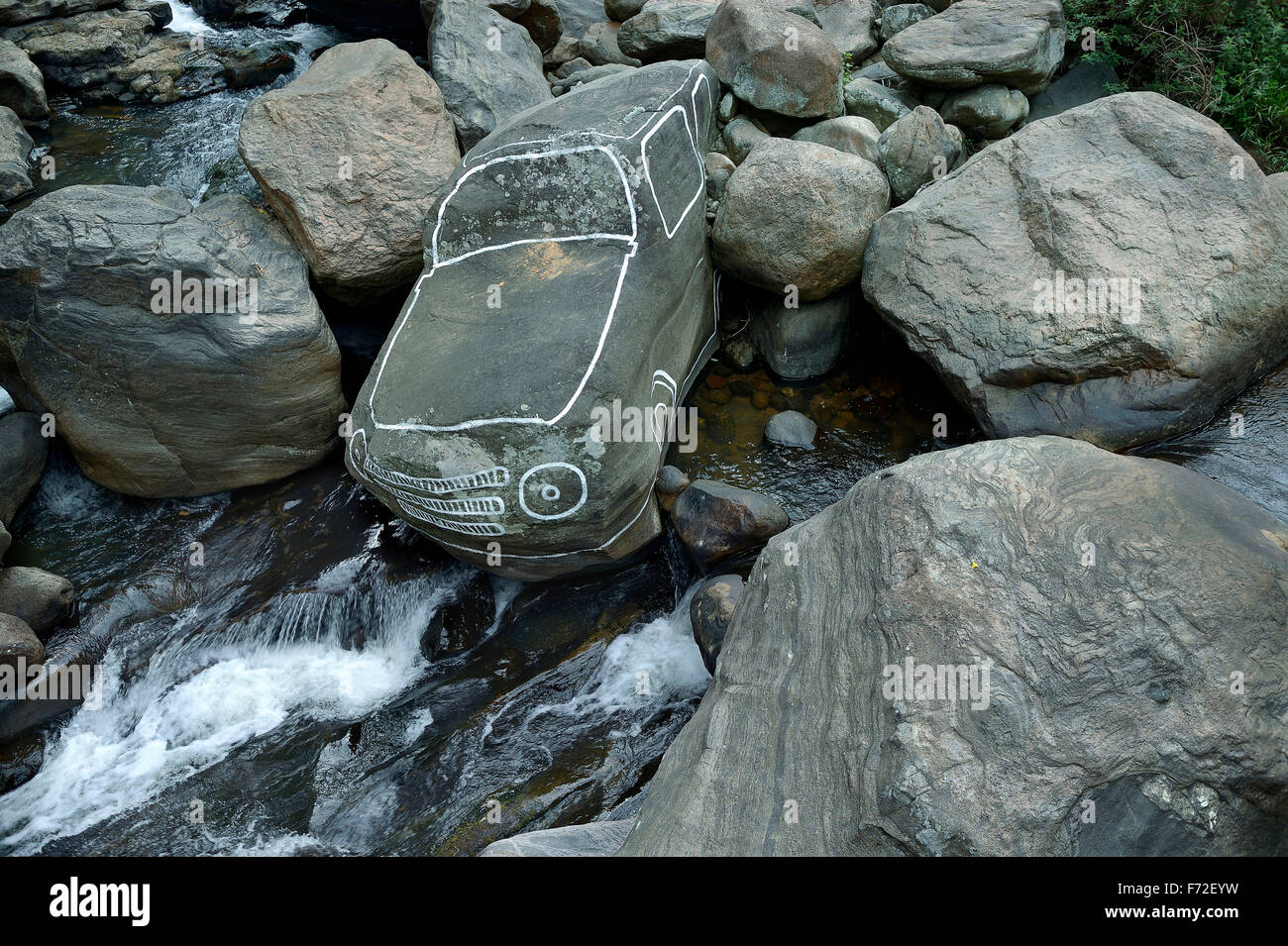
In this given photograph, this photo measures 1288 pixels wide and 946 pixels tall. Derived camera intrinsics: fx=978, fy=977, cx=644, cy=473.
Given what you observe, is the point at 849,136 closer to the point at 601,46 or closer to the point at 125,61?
the point at 601,46

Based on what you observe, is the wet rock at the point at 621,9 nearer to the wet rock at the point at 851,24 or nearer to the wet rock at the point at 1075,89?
the wet rock at the point at 851,24

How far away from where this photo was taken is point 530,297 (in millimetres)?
5219

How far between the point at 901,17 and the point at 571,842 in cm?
724

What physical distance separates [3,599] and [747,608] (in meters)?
4.01

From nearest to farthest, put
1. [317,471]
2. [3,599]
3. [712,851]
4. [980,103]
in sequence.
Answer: [712,851]
[3,599]
[317,471]
[980,103]

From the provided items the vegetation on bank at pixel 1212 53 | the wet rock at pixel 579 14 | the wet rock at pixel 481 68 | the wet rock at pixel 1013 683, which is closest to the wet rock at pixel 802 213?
the wet rock at pixel 481 68

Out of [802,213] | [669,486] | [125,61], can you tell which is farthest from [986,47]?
[125,61]

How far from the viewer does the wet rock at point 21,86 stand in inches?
340

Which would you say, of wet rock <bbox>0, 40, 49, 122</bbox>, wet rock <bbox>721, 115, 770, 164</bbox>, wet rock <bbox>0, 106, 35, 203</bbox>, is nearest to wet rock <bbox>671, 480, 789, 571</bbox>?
wet rock <bbox>721, 115, 770, 164</bbox>

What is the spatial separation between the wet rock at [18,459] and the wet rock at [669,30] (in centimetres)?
528

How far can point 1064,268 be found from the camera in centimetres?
538

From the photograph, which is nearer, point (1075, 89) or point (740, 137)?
point (740, 137)

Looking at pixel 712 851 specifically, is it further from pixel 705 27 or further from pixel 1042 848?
pixel 705 27

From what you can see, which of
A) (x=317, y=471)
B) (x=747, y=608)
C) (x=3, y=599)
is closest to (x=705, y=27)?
(x=317, y=471)
